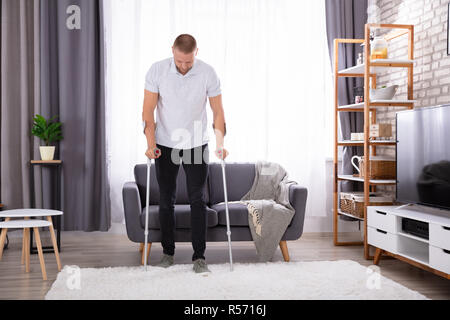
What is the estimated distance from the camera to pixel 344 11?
446 centimetres

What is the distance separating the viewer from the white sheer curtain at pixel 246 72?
434cm

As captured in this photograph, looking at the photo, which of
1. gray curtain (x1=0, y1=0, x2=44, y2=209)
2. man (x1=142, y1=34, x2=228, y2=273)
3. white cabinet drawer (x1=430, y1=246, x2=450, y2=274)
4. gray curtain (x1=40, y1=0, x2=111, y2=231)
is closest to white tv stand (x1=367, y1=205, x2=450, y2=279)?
white cabinet drawer (x1=430, y1=246, x2=450, y2=274)

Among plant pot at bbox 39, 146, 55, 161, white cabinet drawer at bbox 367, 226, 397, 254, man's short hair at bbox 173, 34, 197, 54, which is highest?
man's short hair at bbox 173, 34, 197, 54

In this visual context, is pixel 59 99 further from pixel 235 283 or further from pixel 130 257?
pixel 235 283

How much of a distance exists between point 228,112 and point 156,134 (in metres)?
1.63

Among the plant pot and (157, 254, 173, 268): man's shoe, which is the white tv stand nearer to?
(157, 254, 173, 268): man's shoe

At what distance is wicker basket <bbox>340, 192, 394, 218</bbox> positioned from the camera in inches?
146

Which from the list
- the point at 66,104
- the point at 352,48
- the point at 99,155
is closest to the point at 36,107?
the point at 66,104

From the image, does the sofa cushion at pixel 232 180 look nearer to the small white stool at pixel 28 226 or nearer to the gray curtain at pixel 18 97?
the small white stool at pixel 28 226

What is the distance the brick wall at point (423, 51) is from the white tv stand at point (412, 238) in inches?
36.0

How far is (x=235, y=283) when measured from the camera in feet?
8.69

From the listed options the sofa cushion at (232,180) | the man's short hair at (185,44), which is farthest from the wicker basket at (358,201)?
the man's short hair at (185,44)

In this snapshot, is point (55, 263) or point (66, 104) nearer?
point (55, 263)
